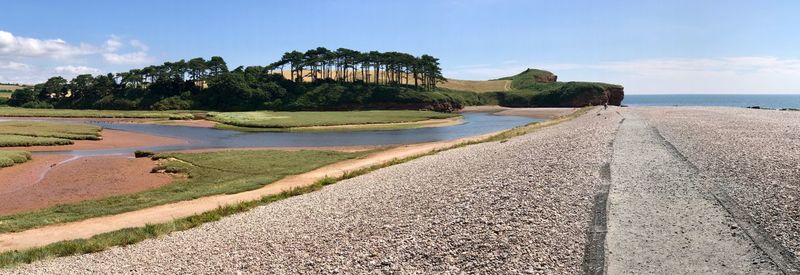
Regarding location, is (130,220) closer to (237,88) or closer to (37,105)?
(237,88)

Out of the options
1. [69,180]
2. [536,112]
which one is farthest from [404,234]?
[536,112]

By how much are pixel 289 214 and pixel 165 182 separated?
52.6 ft

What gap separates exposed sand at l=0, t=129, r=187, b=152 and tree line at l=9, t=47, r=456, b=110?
239ft

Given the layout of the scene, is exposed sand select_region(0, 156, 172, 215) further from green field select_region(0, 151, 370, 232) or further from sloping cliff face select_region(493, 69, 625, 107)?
sloping cliff face select_region(493, 69, 625, 107)

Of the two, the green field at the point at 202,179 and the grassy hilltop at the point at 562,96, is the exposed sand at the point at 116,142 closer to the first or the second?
the green field at the point at 202,179

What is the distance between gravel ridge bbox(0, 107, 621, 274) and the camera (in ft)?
40.8

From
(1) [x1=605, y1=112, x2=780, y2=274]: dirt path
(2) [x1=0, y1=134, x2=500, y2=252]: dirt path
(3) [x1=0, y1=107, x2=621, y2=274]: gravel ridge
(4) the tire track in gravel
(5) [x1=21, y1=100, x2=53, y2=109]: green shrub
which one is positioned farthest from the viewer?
(5) [x1=21, y1=100, x2=53, y2=109]: green shrub

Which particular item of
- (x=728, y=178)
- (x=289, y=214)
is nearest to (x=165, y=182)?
(x=289, y=214)

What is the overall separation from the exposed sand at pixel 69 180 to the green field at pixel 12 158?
23.0 inches

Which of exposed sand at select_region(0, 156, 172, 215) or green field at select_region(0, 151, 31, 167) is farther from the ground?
green field at select_region(0, 151, 31, 167)

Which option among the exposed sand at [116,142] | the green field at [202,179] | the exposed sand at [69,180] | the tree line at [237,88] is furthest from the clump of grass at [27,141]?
the tree line at [237,88]

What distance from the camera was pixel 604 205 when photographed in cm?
1545

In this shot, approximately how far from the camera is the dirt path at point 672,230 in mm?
10734

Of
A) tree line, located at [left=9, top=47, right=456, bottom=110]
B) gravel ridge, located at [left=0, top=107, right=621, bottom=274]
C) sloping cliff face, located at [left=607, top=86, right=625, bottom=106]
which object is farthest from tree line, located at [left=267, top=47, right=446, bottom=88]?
gravel ridge, located at [left=0, top=107, right=621, bottom=274]
